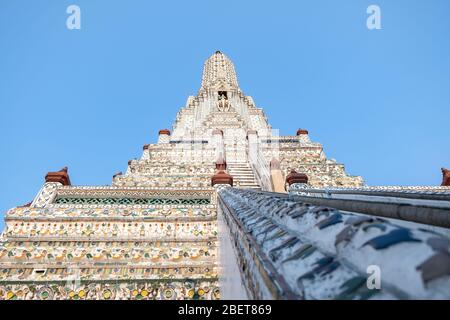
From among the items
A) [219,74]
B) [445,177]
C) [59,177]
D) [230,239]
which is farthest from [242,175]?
[219,74]

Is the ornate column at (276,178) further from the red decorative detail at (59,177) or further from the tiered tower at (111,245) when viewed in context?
the red decorative detail at (59,177)

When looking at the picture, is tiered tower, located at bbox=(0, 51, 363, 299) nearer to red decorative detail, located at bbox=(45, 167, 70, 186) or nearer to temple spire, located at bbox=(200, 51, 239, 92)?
red decorative detail, located at bbox=(45, 167, 70, 186)

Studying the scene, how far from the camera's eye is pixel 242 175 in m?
10.4

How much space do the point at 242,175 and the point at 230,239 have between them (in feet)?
25.4

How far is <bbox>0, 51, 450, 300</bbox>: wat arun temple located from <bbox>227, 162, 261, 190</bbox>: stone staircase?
70 millimetres

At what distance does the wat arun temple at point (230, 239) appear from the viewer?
34.5 inches

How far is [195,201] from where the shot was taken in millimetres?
6820

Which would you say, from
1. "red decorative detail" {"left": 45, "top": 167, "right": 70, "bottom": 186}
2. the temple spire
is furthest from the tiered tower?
the temple spire

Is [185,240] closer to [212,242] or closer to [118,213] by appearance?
[212,242]

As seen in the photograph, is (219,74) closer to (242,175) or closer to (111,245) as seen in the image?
(242,175)

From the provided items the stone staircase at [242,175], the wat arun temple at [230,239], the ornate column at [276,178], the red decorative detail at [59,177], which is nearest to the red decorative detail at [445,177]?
the wat arun temple at [230,239]

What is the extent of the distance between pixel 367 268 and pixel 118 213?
4636 mm

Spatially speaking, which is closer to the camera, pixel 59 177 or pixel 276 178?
pixel 59 177
